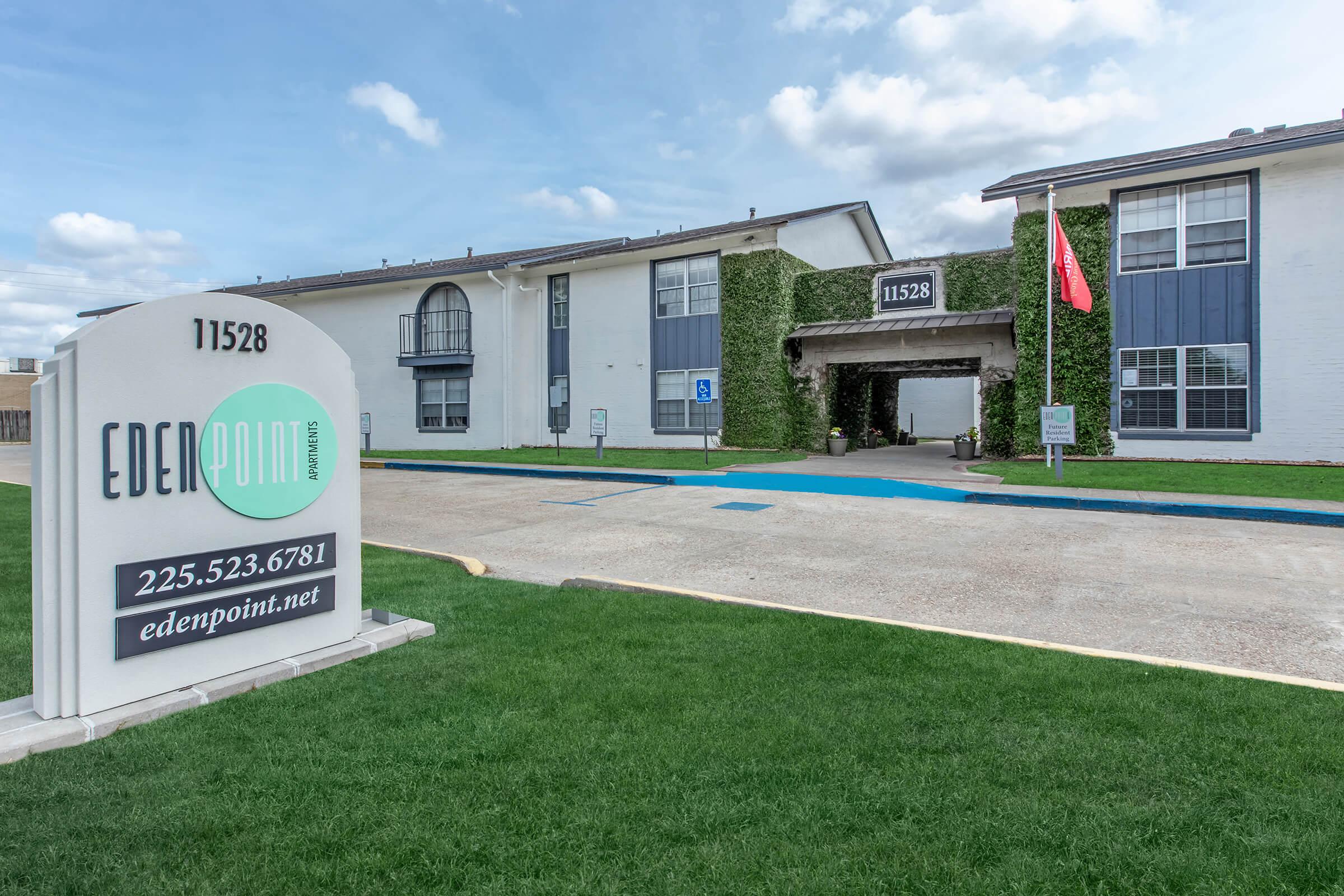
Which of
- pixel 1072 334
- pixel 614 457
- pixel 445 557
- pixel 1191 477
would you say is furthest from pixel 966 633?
pixel 614 457

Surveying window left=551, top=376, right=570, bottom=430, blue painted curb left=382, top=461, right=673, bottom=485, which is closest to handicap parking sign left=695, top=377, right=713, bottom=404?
blue painted curb left=382, top=461, right=673, bottom=485

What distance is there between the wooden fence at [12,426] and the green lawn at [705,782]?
5391 centimetres

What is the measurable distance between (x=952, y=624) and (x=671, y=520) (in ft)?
17.6

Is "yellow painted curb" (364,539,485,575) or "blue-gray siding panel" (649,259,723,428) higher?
"blue-gray siding panel" (649,259,723,428)

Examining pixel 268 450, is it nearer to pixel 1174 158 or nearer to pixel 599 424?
pixel 599 424

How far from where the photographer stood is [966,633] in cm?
467

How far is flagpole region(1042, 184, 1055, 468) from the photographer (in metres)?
17.6

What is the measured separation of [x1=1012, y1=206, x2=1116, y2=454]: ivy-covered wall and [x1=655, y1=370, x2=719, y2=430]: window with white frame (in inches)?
348

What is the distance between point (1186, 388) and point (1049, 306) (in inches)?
135

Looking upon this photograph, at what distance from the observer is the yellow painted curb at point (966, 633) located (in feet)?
12.8

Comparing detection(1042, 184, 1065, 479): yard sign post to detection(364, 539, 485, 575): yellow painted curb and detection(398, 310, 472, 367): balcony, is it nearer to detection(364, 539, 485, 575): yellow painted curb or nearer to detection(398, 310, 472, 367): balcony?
detection(364, 539, 485, 575): yellow painted curb

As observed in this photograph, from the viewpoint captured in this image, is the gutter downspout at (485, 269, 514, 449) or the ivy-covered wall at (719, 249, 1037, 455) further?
the gutter downspout at (485, 269, 514, 449)

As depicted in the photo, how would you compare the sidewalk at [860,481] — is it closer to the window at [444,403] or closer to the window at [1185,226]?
the window at [1185,226]

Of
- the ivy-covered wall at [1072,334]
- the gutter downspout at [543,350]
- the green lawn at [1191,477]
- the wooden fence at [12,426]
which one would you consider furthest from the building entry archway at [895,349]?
the wooden fence at [12,426]
